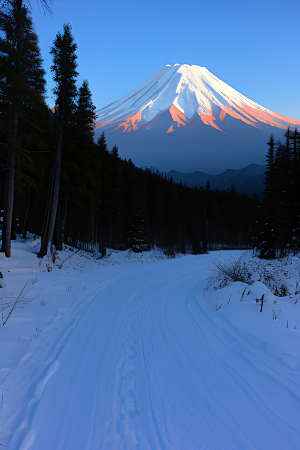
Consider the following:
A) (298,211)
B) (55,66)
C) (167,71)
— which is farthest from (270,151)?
(167,71)

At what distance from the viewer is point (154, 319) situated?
507 centimetres

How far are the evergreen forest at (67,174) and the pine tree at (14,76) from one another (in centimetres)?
4

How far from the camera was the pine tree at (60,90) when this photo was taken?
13.1 meters

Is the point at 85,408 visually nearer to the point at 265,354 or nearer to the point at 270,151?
the point at 265,354

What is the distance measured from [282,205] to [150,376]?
24.4 metres

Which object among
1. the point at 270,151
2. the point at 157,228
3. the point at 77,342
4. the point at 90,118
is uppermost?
the point at 270,151

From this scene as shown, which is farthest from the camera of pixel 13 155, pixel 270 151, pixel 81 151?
Result: pixel 270 151

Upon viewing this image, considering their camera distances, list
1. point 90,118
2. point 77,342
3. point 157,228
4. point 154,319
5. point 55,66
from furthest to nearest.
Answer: point 157,228 → point 90,118 → point 55,66 → point 154,319 → point 77,342

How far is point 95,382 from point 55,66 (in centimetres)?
1586

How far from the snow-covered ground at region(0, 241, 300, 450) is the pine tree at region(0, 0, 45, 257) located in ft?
22.9

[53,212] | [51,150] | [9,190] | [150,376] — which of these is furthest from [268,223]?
[150,376]

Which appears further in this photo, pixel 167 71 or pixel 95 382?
pixel 167 71

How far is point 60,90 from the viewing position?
13508 mm

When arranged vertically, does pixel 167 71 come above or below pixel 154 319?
above
